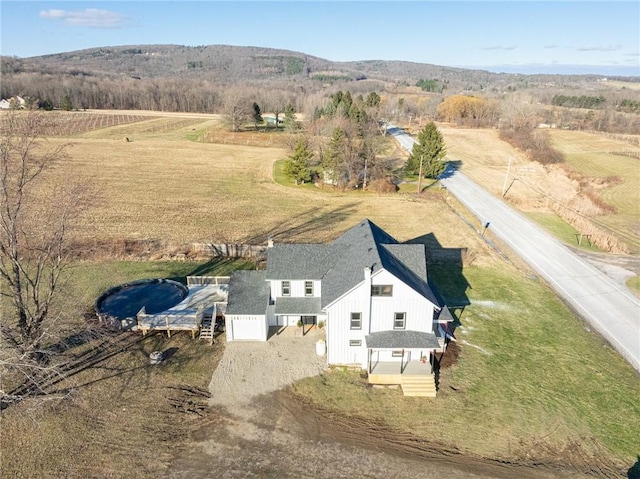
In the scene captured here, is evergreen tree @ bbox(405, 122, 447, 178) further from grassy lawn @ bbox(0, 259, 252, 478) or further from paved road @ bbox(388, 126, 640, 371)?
grassy lawn @ bbox(0, 259, 252, 478)

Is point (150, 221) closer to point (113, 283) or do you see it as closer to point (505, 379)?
point (113, 283)

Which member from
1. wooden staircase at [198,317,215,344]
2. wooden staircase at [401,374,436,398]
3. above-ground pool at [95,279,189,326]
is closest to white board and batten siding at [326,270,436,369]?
wooden staircase at [401,374,436,398]

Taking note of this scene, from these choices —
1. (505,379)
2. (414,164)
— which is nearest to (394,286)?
(505,379)

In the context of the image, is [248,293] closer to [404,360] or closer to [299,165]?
[404,360]

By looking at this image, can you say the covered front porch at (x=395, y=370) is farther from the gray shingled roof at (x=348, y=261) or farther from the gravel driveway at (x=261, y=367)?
the gray shingled roof at (x=348, y=261)

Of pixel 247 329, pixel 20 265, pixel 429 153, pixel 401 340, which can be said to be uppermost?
pixel 429 153

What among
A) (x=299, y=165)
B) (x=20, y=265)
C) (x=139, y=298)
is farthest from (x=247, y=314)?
(x=299, y=165)
